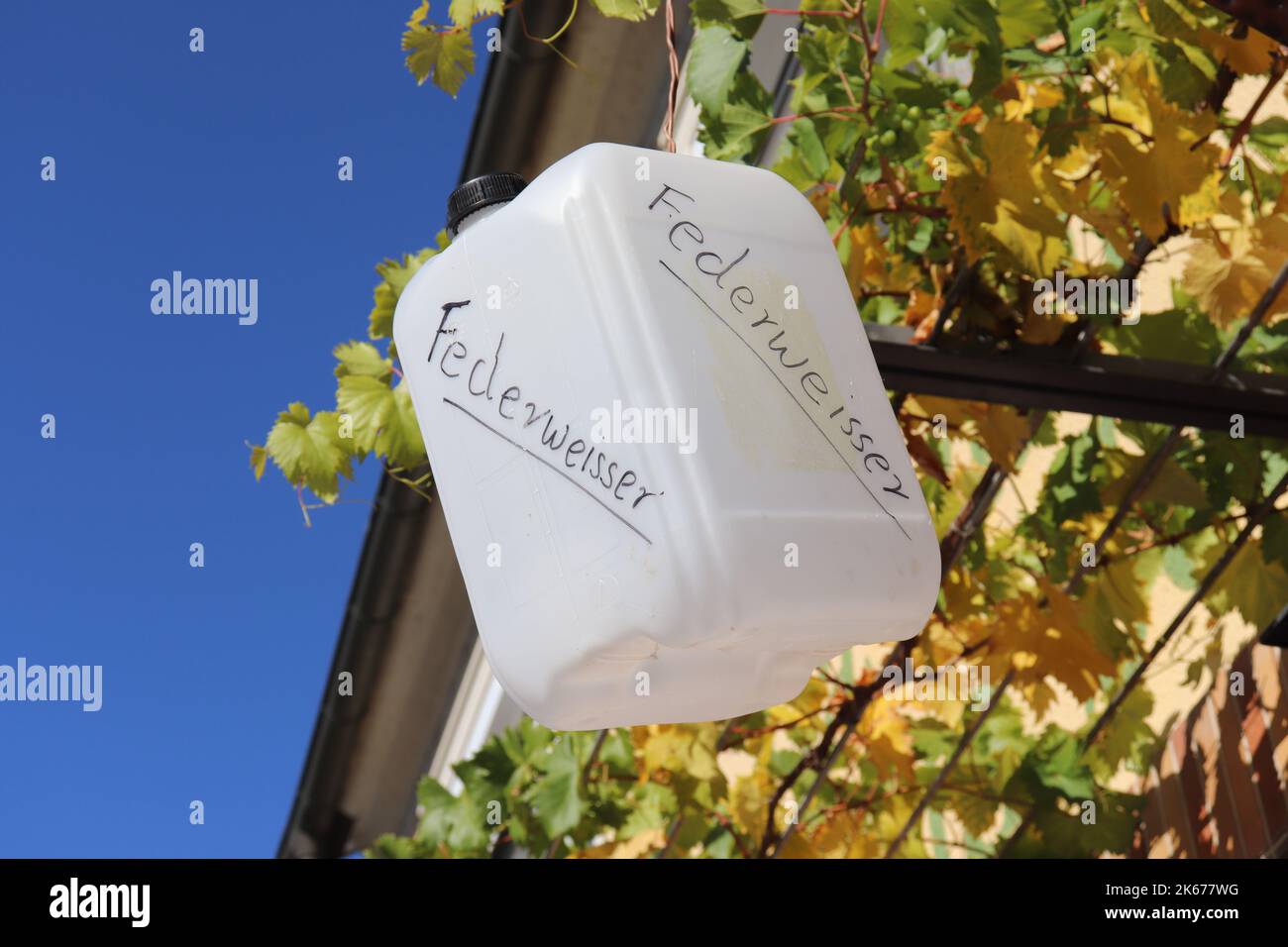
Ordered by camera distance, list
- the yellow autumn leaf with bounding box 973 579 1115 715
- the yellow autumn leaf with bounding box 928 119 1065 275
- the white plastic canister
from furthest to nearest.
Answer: the yellow autumn leaf with bounding box 973 579 1115 715 < the yellow autumn leaf with bounding box 928 119 1065 275 < the white plastic canister

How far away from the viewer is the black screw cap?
0.93 metres

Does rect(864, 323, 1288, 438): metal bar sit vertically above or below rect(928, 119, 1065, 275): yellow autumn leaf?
below

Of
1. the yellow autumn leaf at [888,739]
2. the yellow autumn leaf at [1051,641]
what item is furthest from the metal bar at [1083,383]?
the yellow autumn leaf at [888,739]

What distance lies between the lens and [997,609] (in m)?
2.14

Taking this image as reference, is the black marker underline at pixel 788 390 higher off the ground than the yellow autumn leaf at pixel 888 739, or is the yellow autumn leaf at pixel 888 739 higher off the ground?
the black marker underline at pixel 788 390

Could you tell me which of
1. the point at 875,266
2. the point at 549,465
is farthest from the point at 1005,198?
the point at 549,465

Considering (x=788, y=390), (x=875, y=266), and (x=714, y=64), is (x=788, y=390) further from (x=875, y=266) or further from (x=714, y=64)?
(x=875, y=266)

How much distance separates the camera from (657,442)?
756mm

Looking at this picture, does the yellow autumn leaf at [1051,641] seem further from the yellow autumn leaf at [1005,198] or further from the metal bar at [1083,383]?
the yellow autumn leaf at [1005,198]

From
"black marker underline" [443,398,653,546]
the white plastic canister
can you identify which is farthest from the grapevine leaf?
"black marker underline" [443,398,653,546]

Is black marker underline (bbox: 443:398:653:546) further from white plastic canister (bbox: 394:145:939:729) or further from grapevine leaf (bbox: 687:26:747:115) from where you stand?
grapevine leaf (bbox: 687:26:747:115)

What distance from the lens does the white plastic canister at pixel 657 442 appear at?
29.8 inches

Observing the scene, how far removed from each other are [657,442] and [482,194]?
276 millimetres
